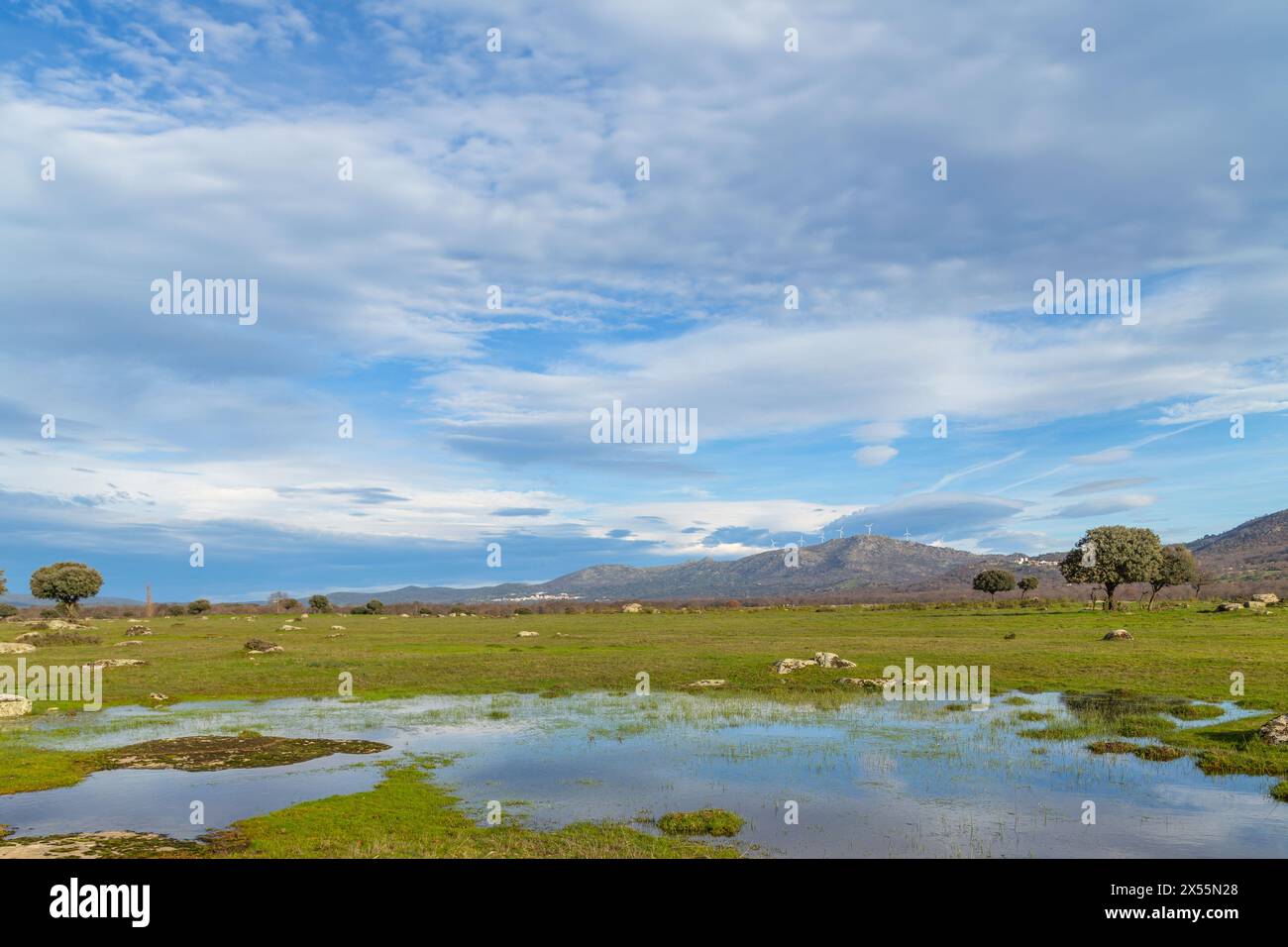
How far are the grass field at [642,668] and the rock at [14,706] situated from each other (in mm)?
945

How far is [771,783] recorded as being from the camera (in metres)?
24.2

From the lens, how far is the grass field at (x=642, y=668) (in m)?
22.4

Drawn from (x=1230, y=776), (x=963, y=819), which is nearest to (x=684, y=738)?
(x=963, y=819)

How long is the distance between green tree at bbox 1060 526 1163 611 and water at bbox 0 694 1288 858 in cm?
7765

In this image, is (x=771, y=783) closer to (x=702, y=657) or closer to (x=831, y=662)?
(x=831, y=662)

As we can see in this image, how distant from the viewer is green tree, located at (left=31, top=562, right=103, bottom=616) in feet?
372

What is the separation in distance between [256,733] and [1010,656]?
47.0m

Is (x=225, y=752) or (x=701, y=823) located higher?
(x=701, y=823)

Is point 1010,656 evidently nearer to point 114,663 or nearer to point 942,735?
point 942,735

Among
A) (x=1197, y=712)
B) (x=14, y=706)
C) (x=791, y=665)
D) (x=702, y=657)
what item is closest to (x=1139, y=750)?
(x=1197, y=712)

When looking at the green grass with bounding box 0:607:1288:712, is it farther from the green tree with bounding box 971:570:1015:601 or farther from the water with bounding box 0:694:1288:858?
the green tree with bounding box 971:570:1015:601

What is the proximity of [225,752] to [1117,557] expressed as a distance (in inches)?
4186

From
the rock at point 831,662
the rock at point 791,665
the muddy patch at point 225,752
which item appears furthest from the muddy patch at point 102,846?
the rock at point 831,662

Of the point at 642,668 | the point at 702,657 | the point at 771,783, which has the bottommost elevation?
the point at 702,657
